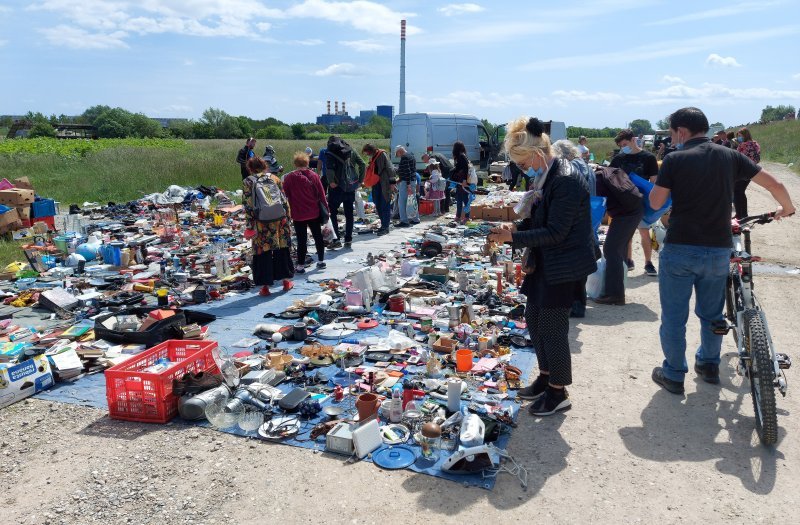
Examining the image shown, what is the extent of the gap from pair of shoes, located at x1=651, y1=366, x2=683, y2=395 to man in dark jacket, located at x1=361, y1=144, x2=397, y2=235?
23.5 ft

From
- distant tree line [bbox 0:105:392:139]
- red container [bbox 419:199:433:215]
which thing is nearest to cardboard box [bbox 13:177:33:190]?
red container [bbox 419:199:433:215]

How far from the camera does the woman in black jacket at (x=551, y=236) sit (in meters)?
3.39

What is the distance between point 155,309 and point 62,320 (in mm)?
1006

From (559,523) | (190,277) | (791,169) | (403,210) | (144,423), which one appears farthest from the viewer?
(791,169)

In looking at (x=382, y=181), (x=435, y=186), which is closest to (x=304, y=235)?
(x=382, y=181)

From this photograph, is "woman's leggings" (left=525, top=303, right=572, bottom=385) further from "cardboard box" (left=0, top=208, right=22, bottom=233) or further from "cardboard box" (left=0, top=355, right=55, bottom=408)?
"cardboard box" (left=0, top=208, right=22, bottom=233)

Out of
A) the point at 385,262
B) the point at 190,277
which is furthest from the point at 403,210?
the point at 190,277

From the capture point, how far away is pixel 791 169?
77.2ft

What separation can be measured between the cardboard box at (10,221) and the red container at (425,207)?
26.8ft

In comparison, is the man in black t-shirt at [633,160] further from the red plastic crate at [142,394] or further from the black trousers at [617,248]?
the red plastic crate at [142,394]

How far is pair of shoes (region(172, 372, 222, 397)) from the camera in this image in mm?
3949

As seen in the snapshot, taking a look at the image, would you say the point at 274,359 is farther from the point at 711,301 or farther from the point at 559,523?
the point at 711,301

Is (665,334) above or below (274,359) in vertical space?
above

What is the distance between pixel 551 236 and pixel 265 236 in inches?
164
